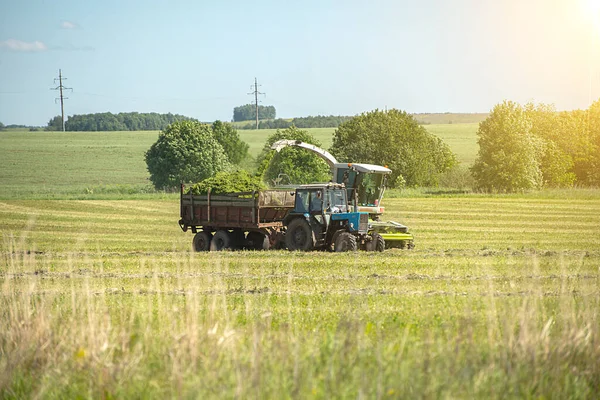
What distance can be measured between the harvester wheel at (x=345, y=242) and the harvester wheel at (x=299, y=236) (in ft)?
2.08

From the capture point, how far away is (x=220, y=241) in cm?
2272

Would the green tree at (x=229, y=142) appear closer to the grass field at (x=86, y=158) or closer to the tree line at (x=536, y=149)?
the grass field at (x=86, y=158)

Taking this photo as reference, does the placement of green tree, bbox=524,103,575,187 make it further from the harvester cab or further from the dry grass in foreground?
the dry grass in foreground

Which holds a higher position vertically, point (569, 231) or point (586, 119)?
point (586, 119)

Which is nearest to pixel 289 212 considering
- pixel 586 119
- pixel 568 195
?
pixel 568 195

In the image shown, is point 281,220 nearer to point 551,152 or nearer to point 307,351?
point 307,351

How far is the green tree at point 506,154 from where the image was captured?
56.0m

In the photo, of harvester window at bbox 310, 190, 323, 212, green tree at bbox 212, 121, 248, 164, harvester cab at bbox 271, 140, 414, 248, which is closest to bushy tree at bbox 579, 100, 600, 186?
green tree at bbox 212, 121, 248, 164

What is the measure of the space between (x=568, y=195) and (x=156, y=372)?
1798 inches

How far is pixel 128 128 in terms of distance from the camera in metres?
122

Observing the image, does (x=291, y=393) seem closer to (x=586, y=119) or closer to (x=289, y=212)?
(x=289, y=212)

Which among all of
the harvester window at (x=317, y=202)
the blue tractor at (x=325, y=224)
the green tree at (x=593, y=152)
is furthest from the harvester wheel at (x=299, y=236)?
the green tree at (x=593, y=152)

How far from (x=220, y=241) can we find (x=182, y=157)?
144ft

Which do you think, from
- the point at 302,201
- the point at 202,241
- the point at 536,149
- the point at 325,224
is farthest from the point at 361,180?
the point at 536,149
